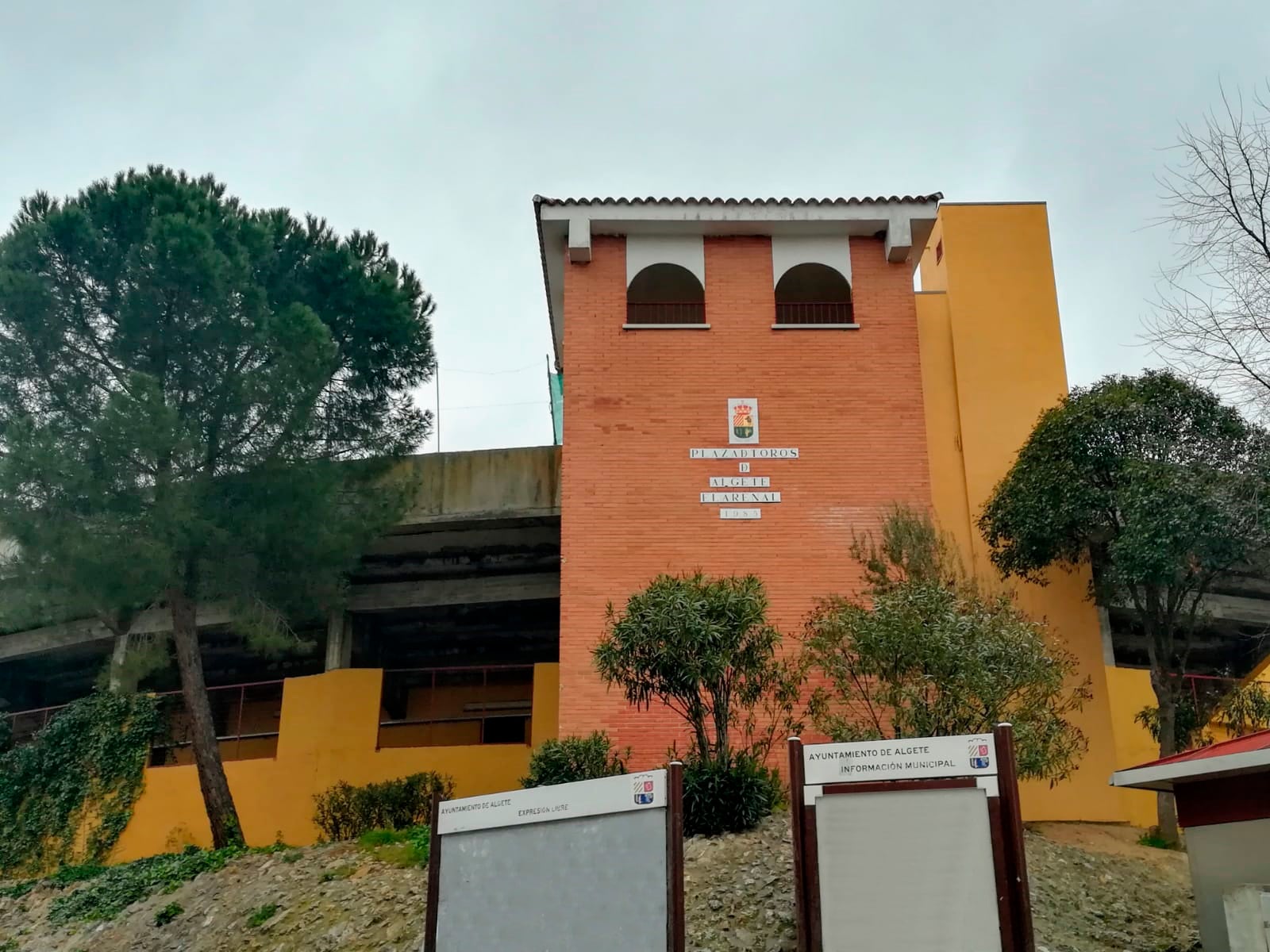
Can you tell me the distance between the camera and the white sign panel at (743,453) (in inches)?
624

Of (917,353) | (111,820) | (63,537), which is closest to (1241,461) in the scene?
(917,353)

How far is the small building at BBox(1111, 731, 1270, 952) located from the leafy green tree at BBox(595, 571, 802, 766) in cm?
368

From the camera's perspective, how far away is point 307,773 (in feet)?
56.5

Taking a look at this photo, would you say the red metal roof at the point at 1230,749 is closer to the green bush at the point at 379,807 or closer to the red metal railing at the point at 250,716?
the green bush at the point at 379,807

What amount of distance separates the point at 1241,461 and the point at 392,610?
12.4 metres

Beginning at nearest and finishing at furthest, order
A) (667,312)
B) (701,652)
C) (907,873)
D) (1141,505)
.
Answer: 1. (907,873)
2. (701,652)
3. (1141,505)
4. (667,312)

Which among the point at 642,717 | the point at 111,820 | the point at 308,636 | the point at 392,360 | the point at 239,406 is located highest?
the point at 392,360

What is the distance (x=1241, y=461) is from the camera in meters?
13.8

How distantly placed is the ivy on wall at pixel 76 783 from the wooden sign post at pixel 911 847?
43.0 ft

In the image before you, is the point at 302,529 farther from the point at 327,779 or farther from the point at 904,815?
the point at 904,815

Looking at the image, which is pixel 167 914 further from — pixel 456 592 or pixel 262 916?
pixel 456 592

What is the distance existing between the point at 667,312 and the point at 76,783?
10.8 metres

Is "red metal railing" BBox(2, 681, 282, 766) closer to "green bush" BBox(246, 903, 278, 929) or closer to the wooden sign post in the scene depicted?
"green bush" BBox(246, 903, 278, 929)

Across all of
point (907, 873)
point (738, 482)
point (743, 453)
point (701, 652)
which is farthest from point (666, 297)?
point (907, 873)
